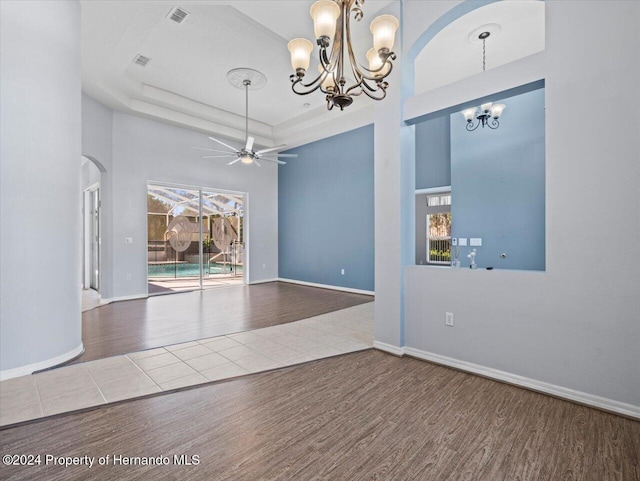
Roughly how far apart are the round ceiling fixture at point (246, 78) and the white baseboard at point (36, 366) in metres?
4.64

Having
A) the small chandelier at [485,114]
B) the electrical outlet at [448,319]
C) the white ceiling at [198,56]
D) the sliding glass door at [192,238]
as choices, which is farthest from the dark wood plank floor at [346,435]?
the sliding glass door at [192,238]

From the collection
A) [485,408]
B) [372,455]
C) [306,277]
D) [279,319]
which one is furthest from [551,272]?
[306,277]

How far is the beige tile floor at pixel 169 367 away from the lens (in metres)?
2.39

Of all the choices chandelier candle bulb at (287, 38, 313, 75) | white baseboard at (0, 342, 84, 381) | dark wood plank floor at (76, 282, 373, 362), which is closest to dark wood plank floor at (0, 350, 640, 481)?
white baseboard at (0, 342, 84, 381)

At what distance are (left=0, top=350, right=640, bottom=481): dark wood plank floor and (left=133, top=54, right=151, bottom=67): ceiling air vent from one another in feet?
16.5

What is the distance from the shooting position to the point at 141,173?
653 centimetres

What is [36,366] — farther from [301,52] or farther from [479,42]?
[479,42]

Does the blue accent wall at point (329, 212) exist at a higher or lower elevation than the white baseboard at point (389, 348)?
higher

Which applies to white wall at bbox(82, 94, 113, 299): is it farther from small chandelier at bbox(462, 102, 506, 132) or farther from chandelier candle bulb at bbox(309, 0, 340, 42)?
small chandelier at bbox(462, 102, 506, 132)

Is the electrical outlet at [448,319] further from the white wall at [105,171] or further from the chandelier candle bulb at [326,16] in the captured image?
the white wall at [105,171]

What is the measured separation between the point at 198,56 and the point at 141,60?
97 cm

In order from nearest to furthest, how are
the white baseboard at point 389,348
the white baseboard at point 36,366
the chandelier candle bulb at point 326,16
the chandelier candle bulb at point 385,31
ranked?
the chandelier candle bulb at point 326,16 < the chandelier candle bulb at point 385,31 < the white baseboard at point 36,366 < the white baseboard at point 389,348

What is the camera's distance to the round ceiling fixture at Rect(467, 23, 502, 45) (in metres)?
3.81

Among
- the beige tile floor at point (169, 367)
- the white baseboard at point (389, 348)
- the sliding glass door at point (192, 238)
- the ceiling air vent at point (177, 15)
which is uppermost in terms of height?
the ceiling air vent at point (177, 15)
